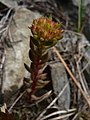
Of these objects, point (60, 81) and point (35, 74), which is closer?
point (35, 74)

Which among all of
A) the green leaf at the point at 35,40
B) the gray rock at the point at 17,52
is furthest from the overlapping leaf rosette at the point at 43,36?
the gray rock at the point at 17,52

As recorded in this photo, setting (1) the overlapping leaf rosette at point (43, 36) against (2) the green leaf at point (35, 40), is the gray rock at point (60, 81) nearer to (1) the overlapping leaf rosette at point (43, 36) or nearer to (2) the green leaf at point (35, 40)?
(1) the overlapping leaf rosette at point (43, 36)

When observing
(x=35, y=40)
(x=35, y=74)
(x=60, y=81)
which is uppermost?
(x=35, y=40)

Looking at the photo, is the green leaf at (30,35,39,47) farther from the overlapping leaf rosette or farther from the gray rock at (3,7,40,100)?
the gray rock at (3,7,40,100)

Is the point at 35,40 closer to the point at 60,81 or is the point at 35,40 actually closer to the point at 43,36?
the point at 43,36

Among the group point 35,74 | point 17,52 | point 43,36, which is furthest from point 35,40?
point 17,52

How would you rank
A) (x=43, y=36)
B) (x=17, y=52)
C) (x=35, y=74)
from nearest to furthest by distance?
1. (x=43, y=36)
2. (x=35, y=74)
3. (x=17, y=52)

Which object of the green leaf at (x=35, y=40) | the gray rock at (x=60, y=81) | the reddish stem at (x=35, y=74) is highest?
the green leaf at (x=35, y=40)

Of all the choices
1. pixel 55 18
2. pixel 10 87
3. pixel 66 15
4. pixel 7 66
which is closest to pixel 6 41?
pixel 7 66

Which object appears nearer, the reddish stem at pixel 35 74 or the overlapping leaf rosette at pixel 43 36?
the overlapping leaf rosette at pixel 43 36

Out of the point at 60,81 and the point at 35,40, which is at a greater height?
the point at 35,40

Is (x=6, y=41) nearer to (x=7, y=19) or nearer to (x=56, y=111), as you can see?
(x=7, y=19)
